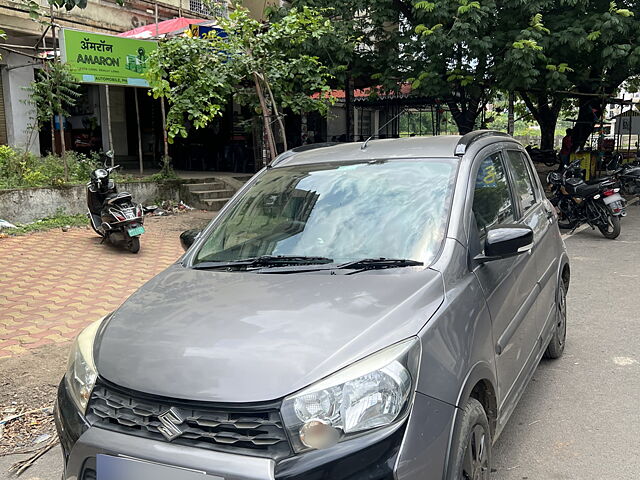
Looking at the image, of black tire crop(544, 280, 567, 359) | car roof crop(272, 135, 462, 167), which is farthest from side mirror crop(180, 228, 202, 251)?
black tire crop(544, 280, 567, 359)

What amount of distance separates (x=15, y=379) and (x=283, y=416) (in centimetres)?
317

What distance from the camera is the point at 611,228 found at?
30.7 ft

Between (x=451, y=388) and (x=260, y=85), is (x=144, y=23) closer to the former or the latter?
(x=260, y=85)

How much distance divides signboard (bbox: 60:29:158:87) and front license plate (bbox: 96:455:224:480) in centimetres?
1006

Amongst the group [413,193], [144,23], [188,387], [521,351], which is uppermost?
[144,23]

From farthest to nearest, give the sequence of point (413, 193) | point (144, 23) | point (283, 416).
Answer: point (144, 23), point (413, 193), point (283, 416)

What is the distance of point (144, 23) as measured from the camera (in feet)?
52.1

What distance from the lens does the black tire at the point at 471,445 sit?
2.05m

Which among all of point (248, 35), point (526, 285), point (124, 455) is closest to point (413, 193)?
point (526, 285)

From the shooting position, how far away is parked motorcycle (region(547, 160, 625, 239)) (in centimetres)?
911

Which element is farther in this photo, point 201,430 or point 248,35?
point 248,35

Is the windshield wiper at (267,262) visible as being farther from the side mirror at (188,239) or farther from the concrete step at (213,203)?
the concrete step at (213,203)

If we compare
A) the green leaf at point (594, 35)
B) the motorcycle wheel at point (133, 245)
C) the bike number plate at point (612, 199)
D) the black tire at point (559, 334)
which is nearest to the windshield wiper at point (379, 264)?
the black tire at point (559, 334)

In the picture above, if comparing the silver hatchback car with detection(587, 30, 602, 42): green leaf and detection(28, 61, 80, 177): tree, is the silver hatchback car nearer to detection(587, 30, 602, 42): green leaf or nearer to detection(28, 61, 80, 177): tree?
detection(587, 30, 602, 42): green leaf
